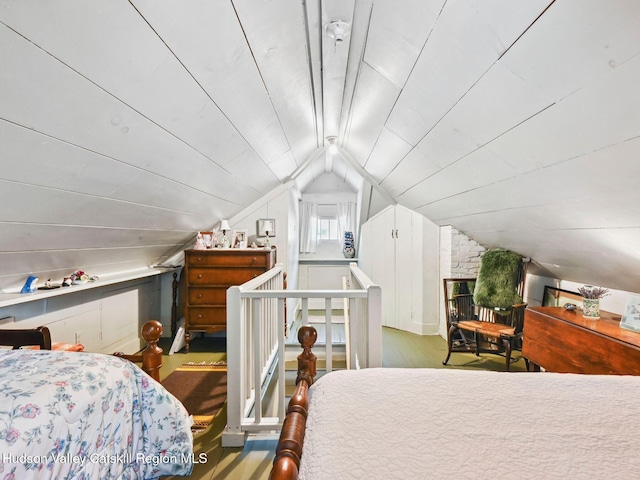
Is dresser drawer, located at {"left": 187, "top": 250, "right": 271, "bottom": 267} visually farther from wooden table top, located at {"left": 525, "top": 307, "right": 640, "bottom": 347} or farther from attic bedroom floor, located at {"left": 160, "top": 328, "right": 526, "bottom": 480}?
wooden table top, located at {"left": 525, "top": 307, "right": 640, "bottom": 347}

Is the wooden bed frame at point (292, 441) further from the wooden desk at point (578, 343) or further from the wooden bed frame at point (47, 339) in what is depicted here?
the wooden desk at point (578, 343)

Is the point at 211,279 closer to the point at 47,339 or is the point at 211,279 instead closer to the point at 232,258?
the point at 232,258

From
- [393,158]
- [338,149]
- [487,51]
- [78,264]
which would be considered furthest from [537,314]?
[78,264]

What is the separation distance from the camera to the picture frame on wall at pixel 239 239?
3.63 m

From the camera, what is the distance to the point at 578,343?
179 cm

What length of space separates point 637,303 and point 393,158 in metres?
1.79

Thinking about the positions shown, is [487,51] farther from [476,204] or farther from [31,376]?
[31,376]

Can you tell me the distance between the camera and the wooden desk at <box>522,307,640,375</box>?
1.53m

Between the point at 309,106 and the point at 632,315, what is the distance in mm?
2393

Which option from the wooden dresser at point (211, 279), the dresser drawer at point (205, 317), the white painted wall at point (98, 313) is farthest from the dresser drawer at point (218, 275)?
the white painted wall at point (98, 313)

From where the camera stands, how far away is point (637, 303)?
171 cm

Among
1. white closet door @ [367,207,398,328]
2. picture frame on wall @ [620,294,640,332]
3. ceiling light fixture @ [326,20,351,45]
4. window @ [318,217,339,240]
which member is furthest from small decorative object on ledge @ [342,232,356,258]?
ceiling light fixture @ [326,20,351,45]

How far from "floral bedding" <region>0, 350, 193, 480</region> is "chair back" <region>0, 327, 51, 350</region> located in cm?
15

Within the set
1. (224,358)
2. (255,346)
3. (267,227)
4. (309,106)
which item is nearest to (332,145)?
(309,106)
